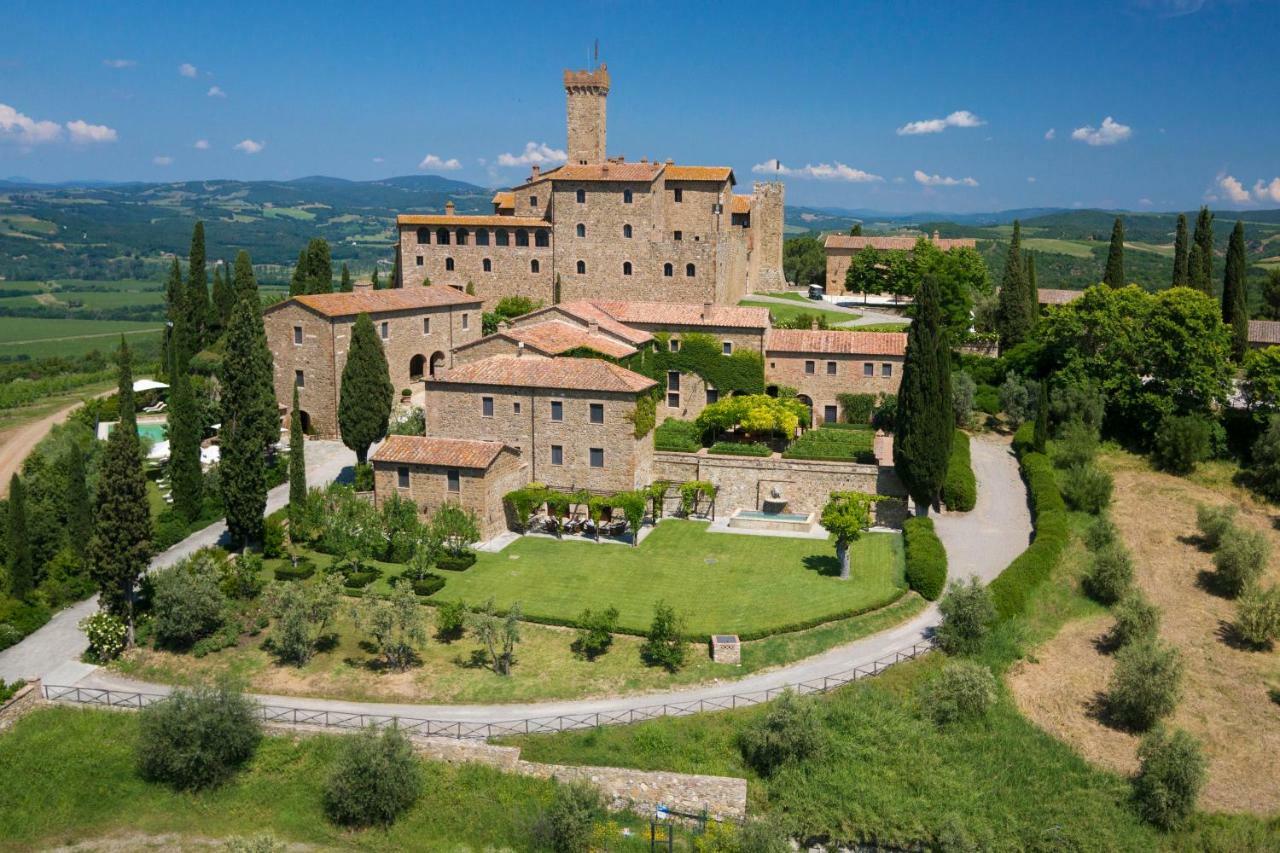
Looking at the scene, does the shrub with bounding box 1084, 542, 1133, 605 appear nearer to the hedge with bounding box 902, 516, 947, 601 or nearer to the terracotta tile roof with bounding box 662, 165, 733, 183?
the hedge with bounding box 902, 516, 947, 601

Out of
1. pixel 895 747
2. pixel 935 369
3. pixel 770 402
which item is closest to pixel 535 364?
pixel 770 402

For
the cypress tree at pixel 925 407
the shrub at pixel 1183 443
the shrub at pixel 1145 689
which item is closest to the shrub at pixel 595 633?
the cypress tree at pixel 925 407

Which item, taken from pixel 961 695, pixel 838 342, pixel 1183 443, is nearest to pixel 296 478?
pixel 961 695

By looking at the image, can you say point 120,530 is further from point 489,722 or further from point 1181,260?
point 1181,260

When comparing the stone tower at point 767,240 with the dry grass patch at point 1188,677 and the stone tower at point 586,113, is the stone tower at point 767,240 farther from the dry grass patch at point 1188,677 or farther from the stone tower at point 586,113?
the dry grass patch at point 1188,677

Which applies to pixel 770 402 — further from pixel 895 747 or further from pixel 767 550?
pixel 895 747

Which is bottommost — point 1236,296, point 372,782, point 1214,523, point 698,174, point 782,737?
point 372,782

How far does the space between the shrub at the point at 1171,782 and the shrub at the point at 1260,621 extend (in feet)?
27.4

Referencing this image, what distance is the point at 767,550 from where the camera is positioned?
35031 mm

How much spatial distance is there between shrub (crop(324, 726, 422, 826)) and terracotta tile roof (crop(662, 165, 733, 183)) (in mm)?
42248

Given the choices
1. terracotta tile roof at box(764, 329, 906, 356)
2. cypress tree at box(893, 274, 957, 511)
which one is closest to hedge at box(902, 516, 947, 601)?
cypress tree at box(893, 274, 957, 511)

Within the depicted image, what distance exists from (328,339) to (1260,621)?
38.0 meters

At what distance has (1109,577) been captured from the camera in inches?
1257

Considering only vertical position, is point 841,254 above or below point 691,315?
above
